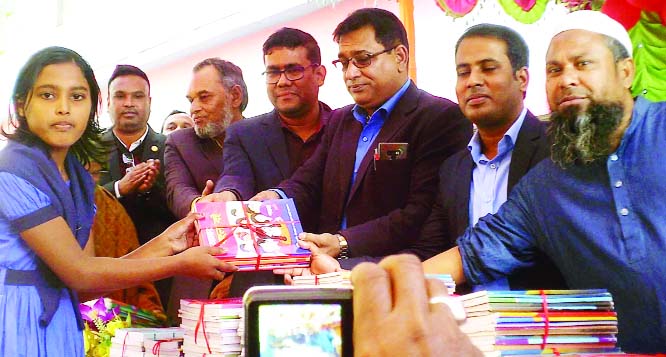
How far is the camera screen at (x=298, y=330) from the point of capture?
76 cm

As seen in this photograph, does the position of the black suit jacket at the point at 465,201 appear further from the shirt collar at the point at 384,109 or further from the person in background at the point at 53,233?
the person in background at the point at 53,233

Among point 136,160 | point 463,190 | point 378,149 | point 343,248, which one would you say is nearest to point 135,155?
point 136,160

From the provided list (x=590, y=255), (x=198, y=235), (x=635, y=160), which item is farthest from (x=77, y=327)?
(x=635, y=160)

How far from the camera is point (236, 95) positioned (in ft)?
13.9

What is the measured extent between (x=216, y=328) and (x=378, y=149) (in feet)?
3.54

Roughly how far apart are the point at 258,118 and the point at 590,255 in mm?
1802

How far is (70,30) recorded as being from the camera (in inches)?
317

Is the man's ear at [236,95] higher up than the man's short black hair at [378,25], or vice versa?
the man's ear at [236,95]

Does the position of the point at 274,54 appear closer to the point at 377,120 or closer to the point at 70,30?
the point at 377,120

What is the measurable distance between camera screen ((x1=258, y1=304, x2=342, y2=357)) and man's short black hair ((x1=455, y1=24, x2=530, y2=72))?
2.08 meters

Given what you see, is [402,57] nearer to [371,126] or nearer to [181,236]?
[371,126]

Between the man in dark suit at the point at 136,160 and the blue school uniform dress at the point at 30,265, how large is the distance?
52.1 inches

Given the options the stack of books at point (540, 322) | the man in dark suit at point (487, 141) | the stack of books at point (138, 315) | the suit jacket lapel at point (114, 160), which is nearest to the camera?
the stack of books at point (540, 322)

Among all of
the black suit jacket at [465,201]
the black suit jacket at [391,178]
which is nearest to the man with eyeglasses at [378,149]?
the black suit jacket at [391,178]
